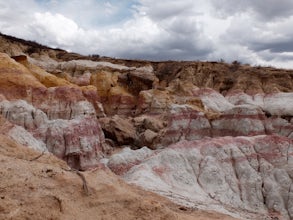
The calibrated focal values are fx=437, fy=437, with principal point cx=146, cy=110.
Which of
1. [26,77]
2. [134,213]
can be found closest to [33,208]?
[134,213]

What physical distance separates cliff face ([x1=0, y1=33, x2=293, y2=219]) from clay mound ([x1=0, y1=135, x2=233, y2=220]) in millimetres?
6641

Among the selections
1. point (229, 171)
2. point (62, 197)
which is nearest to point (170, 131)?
point (229, 171)

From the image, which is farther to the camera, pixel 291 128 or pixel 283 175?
pixel 291 128

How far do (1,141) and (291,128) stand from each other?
103ft

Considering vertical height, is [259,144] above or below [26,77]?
below

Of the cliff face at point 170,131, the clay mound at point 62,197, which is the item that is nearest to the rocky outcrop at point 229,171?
the cliff face at point 170,131

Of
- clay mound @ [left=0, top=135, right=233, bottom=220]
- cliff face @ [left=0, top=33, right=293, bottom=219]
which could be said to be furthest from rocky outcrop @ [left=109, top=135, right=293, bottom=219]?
clay mound @ [left=0, top=135, right=233, bottom=220]

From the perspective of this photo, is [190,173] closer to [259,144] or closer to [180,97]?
[259,144]

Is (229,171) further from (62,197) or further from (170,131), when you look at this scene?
(62,197)

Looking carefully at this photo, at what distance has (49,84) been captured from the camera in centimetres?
3850

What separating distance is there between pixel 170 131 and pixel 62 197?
32.1 metres

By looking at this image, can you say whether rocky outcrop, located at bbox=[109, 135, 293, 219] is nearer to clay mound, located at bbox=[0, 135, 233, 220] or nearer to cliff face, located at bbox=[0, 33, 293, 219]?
cliff face, located at bbox=[0, 33, 293, 219]

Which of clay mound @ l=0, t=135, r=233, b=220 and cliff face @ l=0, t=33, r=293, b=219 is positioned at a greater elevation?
clay mound @ l=0, t=135, r=233, b=220

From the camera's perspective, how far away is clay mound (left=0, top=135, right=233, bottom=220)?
7594mm
